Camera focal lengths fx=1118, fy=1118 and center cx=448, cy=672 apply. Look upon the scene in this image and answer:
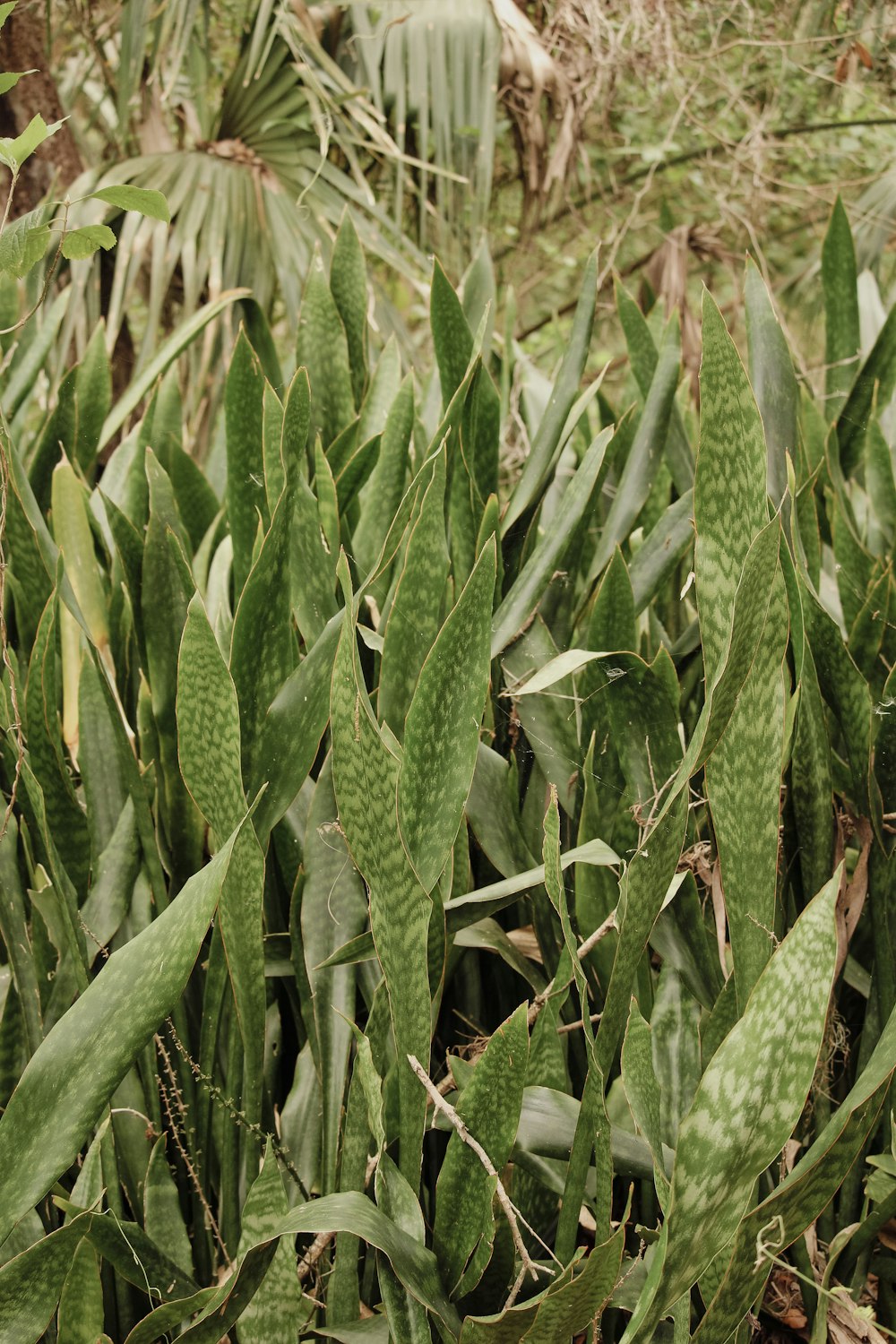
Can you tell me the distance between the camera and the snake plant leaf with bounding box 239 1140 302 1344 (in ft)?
1.78

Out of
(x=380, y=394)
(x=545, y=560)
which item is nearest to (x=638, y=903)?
(x=545, y=560)

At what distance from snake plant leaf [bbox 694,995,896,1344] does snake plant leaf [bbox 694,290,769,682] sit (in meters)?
0.19

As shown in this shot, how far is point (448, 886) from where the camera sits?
0.62 meters

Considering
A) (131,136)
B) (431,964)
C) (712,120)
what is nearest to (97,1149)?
(431,964)

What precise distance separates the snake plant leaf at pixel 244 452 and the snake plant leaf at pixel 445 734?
12.4 inches

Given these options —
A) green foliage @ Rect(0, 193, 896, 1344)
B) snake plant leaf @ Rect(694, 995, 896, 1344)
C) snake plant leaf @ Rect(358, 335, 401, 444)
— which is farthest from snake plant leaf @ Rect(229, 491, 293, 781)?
snake plant leaf @ Rect(358, 335, 401, 444)

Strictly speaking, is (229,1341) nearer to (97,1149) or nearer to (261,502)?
(97,1149)

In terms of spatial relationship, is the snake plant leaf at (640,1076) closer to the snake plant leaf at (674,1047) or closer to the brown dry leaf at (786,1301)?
the snake plant leaf at (674,1047)

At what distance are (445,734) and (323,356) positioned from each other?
0.58 m

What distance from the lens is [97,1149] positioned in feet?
1.91

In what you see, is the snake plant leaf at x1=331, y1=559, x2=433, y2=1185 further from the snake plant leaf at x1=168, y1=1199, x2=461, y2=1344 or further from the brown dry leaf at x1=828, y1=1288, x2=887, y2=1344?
the brown dry leaf at x1=828, y1=1288, x2=887, y2=1344

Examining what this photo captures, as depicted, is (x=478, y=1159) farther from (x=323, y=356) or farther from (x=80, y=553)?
(x=323, y=356)

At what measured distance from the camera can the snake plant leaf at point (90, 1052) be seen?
477 mm

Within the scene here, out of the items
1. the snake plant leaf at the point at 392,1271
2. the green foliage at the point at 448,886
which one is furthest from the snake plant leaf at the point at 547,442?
the snake plant leaf at the point at 392,1271
